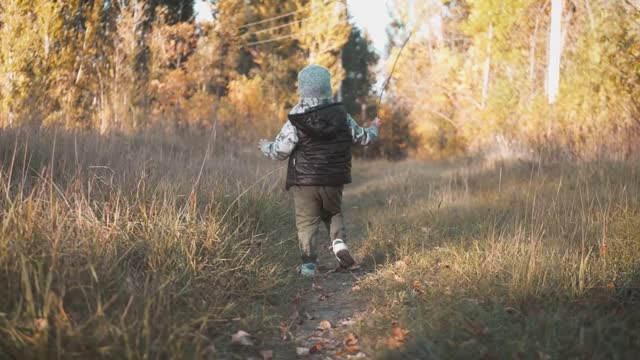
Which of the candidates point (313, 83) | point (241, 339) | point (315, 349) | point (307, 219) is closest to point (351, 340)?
point (315, 349)

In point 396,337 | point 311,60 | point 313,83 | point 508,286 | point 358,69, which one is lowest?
point 396,337

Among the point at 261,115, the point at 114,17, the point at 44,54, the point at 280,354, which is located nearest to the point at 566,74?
the point at 261,115

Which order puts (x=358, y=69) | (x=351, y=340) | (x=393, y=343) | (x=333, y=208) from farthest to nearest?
(x=358, y=69), (x=333, y=208), (x=351, y=340), (x=393, y=343)

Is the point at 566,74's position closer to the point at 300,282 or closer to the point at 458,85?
the point at 300,282

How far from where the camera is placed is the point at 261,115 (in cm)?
1622

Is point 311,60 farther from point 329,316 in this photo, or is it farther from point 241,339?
point 241,339

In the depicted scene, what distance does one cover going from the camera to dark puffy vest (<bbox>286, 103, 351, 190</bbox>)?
15.1ft

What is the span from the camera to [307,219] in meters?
4.75

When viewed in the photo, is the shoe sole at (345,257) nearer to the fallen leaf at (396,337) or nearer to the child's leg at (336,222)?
the child's leg at (336,222)

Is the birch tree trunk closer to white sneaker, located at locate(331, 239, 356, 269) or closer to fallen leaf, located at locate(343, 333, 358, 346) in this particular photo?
white sneaker, located at locate(331, 239, 356, 269)

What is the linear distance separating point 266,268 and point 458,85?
22355mm

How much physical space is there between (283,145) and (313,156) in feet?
0.93

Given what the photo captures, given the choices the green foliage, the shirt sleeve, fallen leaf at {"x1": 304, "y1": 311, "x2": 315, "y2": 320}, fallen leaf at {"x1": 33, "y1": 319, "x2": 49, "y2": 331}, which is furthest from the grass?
the green foliage

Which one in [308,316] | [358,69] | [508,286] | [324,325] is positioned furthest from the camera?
[358,69]
